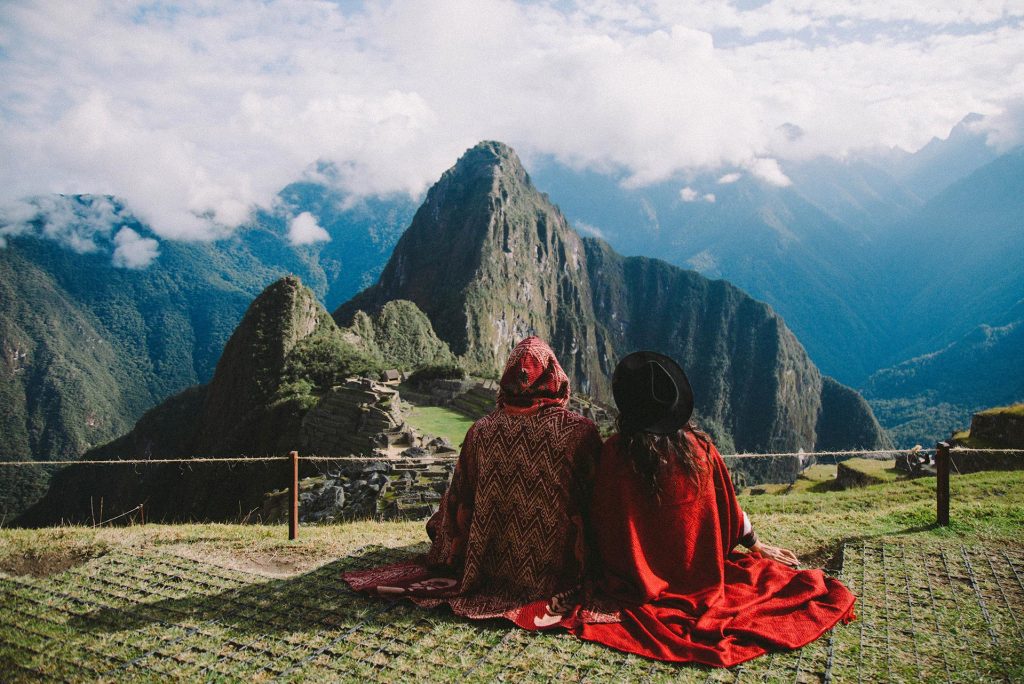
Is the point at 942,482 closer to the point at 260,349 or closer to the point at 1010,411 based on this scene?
the point at 1010,411

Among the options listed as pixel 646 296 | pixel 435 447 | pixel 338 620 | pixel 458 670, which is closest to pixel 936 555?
pixel 458 670

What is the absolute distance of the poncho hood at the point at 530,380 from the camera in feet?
12.3

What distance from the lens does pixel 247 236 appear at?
128 m

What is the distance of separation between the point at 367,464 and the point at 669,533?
423 inches

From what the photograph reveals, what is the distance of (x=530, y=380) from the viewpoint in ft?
12.4

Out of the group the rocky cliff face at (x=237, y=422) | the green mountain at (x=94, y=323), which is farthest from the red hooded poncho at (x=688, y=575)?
the green mountain at (x=94, y=323)

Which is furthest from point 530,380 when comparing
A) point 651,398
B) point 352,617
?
point 352,617

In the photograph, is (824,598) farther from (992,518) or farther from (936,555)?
(992,518)

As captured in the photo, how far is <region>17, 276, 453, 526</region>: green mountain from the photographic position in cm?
2839

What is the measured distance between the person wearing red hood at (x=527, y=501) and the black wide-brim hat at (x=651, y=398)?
0.29 metres

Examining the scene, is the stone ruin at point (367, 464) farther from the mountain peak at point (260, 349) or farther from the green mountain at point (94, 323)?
the green mountain at point (94, 323)

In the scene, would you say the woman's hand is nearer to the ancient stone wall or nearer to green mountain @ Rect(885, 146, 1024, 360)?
the ancient stone wall

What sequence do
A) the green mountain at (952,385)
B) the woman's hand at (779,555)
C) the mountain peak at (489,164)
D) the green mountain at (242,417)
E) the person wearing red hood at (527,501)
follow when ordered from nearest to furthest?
the person wearing red hood at (527,501), the woman's hand at (779,555), the green mountain at (242,417), the green mountain at (952,385), the mountain peak at (489,164)

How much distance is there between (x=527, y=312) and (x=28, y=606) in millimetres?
→ 99513
